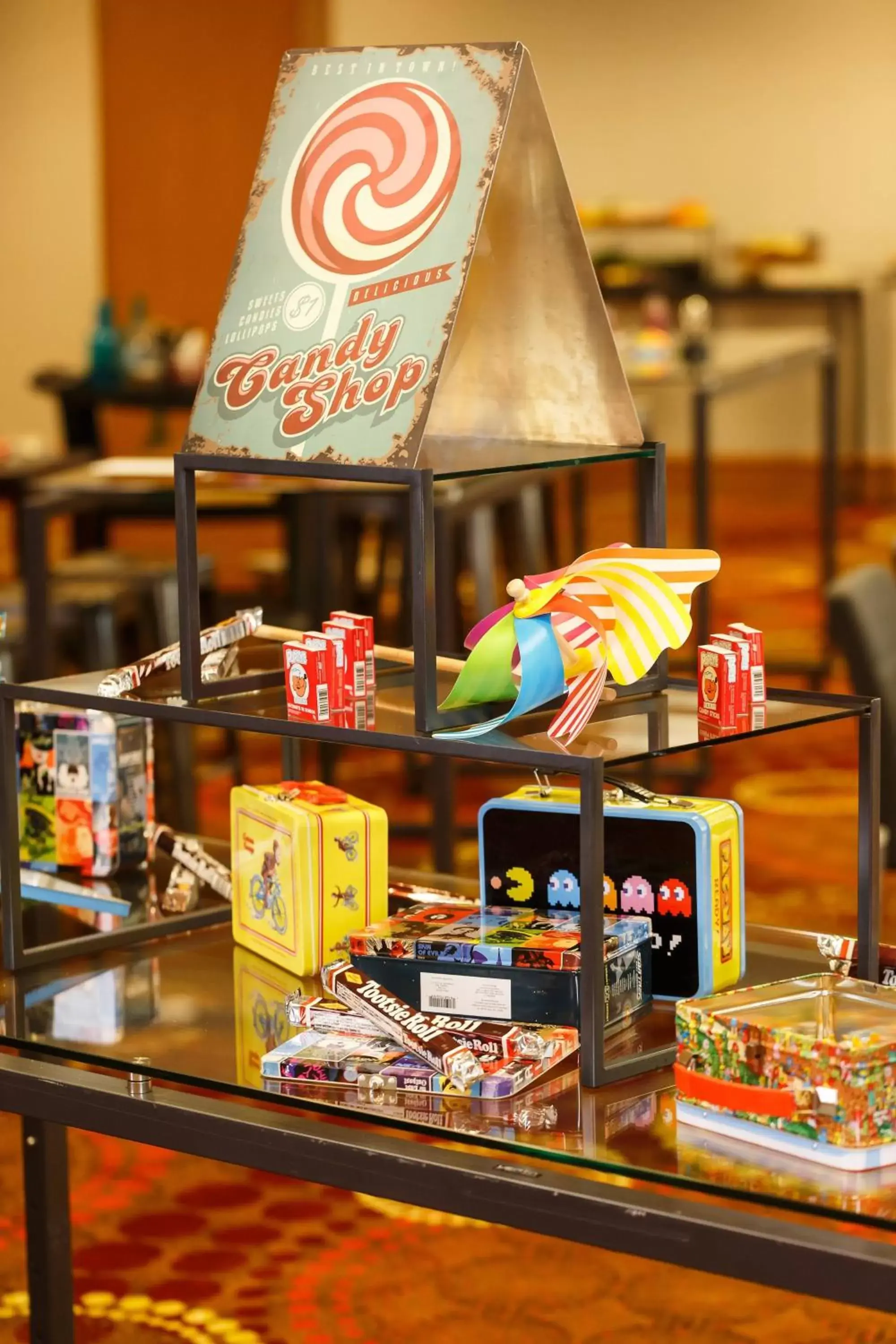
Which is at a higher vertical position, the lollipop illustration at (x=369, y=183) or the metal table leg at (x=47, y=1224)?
the lollipop illustration at (x=369, y=183)

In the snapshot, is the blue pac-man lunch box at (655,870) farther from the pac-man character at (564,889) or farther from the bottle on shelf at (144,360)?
the bottle on shelf at (144,360)

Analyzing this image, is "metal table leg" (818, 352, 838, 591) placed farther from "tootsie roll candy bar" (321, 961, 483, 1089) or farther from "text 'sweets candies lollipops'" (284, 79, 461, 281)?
"tootsie roll candy bar" (321, 961, 483, 1089)

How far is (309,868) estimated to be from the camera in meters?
1.45

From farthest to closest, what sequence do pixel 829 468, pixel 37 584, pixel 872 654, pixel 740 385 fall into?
pixel 829 468 < pixel 740 385 < pixel 37 584 < pixel 872 654

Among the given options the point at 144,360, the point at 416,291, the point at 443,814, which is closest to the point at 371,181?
the point at 416,291

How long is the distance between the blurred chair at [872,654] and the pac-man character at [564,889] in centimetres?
109

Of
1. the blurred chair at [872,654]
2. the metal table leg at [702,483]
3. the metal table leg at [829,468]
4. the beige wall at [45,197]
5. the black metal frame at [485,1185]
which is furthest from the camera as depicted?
the beige wall at [45,197]

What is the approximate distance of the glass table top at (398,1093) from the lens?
1088 millimetres

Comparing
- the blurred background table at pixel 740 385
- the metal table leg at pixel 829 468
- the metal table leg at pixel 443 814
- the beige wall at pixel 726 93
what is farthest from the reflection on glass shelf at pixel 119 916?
the beige wall at pixel 726 93

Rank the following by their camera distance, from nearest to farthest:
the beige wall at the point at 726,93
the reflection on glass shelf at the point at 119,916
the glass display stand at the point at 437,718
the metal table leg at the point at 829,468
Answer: the glass display stand at the point at 437,718
the reflection on glass shelf at the point at 119,916
the metal table leg at the point at 829,468
the beige wall at the point at 726,93

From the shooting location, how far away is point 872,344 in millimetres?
9672

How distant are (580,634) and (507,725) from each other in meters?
0.09

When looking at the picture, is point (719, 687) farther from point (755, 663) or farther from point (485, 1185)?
point (485, 1185)

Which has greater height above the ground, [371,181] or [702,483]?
[371,181]
